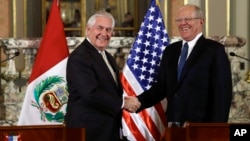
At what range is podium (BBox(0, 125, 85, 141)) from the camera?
3502 millimetres

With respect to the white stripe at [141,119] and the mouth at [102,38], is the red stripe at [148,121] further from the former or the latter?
the mouth at [102,38]

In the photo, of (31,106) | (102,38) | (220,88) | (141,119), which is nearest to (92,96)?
(102,38)

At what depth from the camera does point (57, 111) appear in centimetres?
576

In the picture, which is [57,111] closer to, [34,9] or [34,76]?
[34,76]

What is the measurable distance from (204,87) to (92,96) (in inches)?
31.0

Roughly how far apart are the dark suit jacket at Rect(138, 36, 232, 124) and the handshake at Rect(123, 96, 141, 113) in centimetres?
32

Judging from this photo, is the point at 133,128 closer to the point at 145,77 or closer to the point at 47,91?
the point at 145,77

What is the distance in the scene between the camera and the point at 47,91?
18.9 ft

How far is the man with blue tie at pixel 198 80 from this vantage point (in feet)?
14.7

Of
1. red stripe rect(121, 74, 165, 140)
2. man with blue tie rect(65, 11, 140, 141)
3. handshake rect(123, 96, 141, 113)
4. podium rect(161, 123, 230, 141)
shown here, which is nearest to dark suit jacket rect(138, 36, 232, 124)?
handshake rect(123, 96, 141, 113)

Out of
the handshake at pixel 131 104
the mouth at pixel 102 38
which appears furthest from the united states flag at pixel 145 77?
the mouth at pixel 102 38

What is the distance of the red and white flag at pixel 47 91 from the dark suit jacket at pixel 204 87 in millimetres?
1459

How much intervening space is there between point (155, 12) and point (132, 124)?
1.05 meters

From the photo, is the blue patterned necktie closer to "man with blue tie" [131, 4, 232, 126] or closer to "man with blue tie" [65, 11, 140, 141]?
"man with blue tie" [131, 4, 232, 126]
